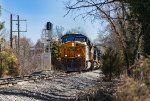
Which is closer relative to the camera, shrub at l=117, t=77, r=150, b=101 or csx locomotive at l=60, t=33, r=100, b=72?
shrub at l=117, t=77, r=150, b=101

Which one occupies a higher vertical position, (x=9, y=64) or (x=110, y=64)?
(x=9, y=64)

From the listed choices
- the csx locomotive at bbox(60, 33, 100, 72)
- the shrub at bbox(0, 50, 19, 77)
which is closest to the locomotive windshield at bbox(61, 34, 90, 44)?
the csx locomotive at bbox(60, 33, 100, 72)

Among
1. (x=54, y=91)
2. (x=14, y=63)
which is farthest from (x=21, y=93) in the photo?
(x=14, y=63)

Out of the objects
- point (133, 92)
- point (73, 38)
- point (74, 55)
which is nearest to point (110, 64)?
point (74, 55)

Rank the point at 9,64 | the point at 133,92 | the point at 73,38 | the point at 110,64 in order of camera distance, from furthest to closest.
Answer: the point at 9,64
the point at 73,38
the point at 110,64
the point at 133,92

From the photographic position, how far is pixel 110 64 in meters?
34.8

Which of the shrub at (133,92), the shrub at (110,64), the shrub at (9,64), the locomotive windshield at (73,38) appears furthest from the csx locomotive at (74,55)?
the shrub at (133,92)

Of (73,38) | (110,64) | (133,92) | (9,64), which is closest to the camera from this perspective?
(133,92)

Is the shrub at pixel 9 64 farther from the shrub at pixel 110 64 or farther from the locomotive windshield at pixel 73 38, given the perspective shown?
the shrub at pixel 110 64

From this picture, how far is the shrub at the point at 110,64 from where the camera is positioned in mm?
34469

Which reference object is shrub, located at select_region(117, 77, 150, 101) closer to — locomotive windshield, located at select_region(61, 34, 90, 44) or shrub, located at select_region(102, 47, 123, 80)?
shrub, located at select_region(102, 47, 123, 80)

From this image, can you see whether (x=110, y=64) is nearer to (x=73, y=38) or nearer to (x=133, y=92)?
(x=73, y=38)

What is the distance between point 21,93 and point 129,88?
9.83m

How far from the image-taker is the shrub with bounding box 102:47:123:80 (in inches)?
1357
